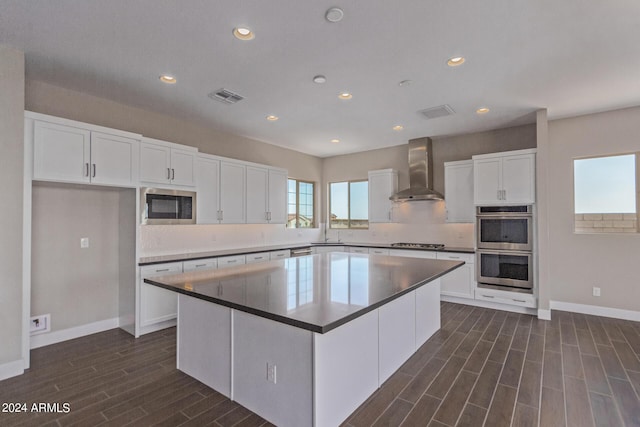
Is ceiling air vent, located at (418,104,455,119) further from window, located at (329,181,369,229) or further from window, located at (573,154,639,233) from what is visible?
window, located at (329,181,369,229)

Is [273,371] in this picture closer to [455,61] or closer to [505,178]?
[455,61]

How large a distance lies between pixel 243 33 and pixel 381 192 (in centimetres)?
429

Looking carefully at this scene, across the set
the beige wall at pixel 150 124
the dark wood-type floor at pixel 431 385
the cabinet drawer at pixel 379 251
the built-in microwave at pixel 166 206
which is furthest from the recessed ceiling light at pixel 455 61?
the beige wall at pixel 150 124

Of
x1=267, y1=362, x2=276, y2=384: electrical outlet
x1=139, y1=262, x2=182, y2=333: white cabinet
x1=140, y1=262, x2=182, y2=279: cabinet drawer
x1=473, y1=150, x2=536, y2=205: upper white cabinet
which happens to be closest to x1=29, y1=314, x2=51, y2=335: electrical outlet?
x1=139, y1=262, x2=182, y2=333: white cabinet

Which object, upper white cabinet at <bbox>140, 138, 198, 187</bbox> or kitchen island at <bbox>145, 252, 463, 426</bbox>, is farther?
upper white cabinet at <bbox>140, 138, 198, 187</bbox>

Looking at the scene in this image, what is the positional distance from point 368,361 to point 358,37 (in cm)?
253


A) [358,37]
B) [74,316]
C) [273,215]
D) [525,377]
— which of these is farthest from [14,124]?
[525,377]

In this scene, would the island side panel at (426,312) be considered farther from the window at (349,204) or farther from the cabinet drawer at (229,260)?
the window at (349,204)

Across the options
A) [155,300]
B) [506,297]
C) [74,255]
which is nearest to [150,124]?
[74,255]

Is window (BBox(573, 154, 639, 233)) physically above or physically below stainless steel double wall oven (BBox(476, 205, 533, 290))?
above

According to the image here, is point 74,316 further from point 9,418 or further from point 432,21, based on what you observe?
point 432,21

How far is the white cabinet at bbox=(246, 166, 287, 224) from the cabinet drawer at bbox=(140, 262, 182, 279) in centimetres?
153

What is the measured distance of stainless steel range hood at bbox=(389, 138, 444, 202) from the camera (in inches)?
218

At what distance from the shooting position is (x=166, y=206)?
397 centimetres
